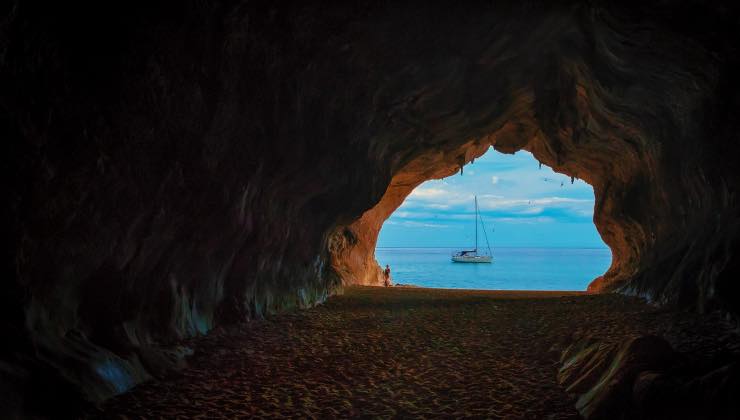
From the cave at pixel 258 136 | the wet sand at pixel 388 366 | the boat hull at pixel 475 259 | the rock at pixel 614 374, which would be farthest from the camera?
the boat hull at pixel 475 259

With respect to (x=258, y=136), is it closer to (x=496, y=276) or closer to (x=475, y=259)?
(x=496, y=276)

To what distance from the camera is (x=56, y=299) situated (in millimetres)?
4539

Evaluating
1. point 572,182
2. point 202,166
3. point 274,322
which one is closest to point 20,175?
point 202,166

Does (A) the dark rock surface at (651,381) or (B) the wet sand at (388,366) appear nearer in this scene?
(A) the dark rock surface at (651,381)

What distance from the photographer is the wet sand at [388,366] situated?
4.40m

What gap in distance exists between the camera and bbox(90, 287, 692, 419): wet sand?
14.4ft

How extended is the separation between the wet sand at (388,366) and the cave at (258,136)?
507mm

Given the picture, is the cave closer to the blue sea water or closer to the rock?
the rock

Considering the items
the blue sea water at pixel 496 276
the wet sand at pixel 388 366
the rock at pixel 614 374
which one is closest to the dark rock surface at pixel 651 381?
the rock at pixel 614 374

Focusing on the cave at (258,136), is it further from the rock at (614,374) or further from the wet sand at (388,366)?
the wet sand at (388,366)

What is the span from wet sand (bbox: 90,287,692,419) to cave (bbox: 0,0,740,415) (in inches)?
20.0

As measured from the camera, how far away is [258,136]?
24.6 feet

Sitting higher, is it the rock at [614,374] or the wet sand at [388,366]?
the rock at [614,374]

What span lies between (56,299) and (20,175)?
50.1 inches
